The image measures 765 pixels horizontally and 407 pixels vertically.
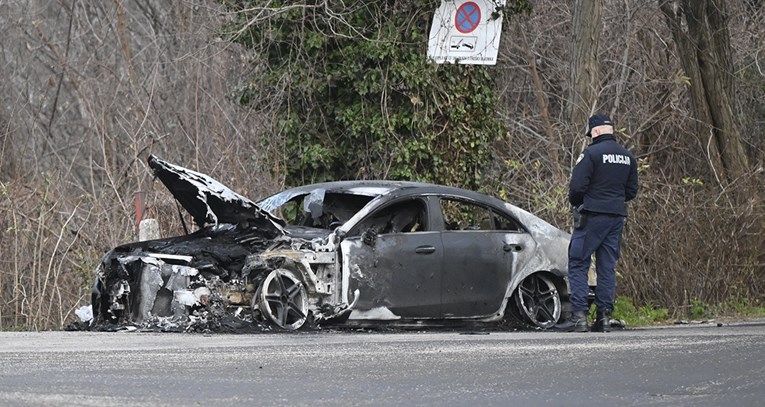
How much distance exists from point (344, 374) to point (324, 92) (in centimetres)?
1043

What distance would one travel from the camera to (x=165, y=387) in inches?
319

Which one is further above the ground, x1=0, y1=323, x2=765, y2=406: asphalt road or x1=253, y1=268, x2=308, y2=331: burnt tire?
x1=253, y1=268, x2=308, y2=331: burnt tire

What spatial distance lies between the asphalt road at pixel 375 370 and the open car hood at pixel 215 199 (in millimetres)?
1352

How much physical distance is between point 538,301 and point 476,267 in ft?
2.99

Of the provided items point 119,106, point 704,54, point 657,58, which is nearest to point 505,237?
point 704,54

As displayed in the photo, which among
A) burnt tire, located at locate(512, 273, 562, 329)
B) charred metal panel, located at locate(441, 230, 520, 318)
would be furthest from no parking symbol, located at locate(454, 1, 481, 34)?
burnt tire, located at locate(512, 273, 562, 329)

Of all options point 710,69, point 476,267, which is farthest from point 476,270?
point 710,69

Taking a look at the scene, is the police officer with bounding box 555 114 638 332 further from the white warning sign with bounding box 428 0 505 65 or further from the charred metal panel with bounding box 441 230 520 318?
the white warning sign with bounding box 428 0 505 65

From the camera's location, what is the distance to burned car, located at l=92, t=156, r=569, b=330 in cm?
1305

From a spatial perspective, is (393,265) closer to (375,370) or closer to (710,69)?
(375,370)

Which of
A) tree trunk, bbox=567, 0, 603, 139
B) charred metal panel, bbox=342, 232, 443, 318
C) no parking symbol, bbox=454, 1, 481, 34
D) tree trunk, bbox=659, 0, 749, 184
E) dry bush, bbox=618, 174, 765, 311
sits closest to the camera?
charred metal panel, bbox=342, 232, 443, 318

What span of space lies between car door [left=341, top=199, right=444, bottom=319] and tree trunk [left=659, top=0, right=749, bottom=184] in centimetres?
Answer: 1022

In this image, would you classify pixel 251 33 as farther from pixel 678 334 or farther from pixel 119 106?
pixel 119 106

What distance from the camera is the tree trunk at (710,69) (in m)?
23.1
